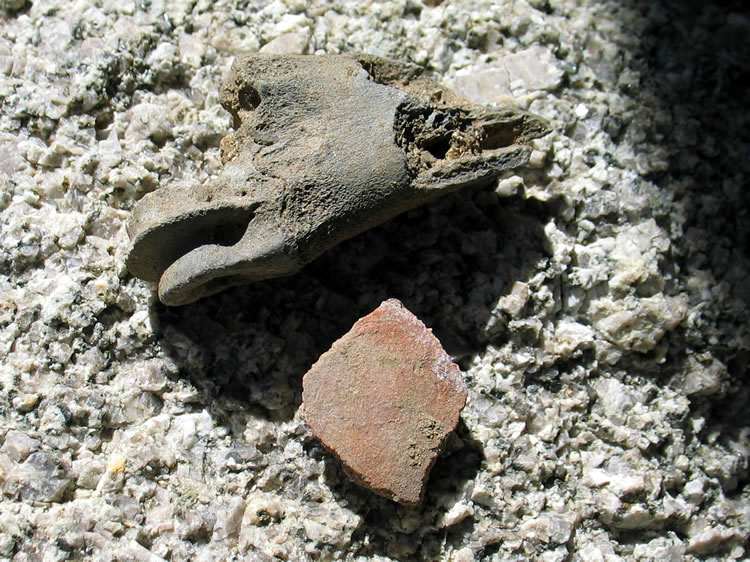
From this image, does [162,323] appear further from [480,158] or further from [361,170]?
[480,158]

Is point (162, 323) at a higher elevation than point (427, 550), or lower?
higher

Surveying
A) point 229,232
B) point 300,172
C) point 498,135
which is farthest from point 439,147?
point 229,232

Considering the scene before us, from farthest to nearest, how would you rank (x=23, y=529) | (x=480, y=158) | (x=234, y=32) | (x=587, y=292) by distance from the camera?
(x=234, y=32) → (x=587, y=292) → (x=480, y=158) → (x=23, y=529)

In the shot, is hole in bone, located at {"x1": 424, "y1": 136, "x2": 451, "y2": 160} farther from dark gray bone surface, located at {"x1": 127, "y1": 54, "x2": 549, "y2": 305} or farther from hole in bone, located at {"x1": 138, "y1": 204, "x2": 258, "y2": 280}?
hole in bone, located at {"x1": 138, "y1": 204, "x2": 258, "y2": 280}

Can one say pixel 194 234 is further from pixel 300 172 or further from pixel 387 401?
pixel 387 401

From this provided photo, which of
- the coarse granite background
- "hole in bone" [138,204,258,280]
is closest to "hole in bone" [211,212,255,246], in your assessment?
"hole in bone" [138,204,258,280]

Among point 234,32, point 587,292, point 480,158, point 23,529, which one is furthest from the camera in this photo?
point 234,32

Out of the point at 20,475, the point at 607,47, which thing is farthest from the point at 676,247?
A: the point at 20,475
